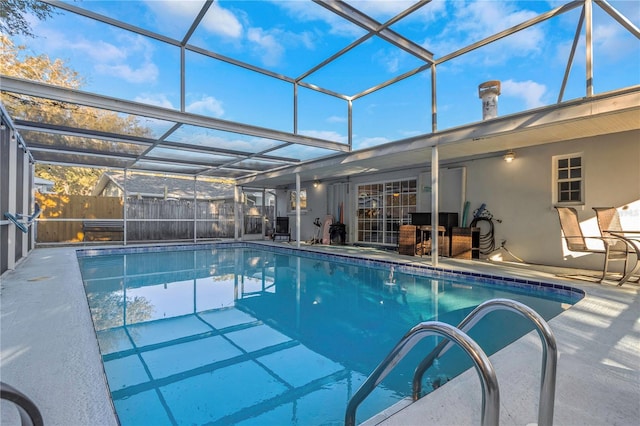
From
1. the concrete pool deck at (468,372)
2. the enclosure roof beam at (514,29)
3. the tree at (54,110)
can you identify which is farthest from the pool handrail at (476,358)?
the enclosure roof beam at (514,29)

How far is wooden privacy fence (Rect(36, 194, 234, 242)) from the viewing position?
11.3 m

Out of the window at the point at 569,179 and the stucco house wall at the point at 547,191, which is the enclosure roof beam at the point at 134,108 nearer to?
the stucco house wall at the point at 547,191

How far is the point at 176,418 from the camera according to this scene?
2.00 m

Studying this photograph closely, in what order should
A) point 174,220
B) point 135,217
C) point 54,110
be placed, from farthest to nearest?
point 174,220
point 135,217
point 54,110

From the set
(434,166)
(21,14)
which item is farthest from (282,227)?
(21,14)

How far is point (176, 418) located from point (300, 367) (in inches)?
40.2

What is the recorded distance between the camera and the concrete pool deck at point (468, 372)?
160cm

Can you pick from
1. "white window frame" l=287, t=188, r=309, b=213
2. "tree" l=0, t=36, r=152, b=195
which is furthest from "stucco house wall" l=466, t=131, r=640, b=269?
Result: "tree" l=0, t=36, r=152, b=195

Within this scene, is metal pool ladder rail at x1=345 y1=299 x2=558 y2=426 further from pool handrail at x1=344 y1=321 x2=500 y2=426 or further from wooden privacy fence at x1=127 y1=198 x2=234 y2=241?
wooden privacy fence at x1=127 y1=198 x2=234 y2=241

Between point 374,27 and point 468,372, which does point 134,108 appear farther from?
point 468,372

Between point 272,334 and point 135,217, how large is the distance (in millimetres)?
11435

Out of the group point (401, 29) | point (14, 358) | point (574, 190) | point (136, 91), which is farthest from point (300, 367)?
point (574, 190)

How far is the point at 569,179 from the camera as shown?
21.0 feet

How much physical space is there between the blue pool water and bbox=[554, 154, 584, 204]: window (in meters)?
2.60
